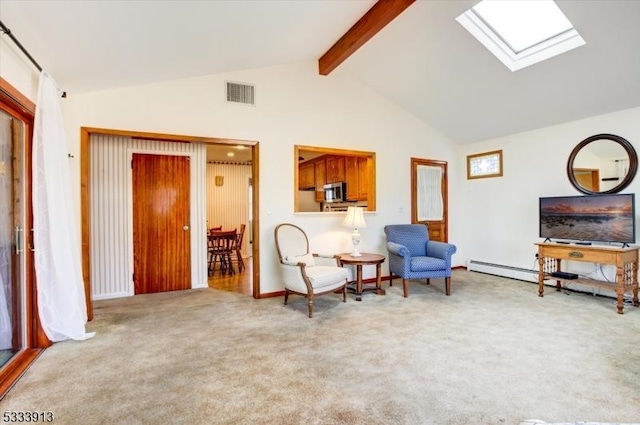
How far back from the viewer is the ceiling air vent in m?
3.96

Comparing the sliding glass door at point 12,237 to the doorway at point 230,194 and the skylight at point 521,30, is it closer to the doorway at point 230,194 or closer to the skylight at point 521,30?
the skylight at point 521,30

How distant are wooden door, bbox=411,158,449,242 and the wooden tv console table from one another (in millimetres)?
1744

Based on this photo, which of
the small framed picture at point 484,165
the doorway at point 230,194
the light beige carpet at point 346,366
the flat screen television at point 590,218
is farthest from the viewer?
the doorway at point 230,194

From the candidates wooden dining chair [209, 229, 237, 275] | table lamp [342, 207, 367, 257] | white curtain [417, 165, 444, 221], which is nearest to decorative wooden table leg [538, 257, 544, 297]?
white curtain [417, 165, 444, 221]

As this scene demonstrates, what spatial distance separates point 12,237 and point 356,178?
15.3 feet

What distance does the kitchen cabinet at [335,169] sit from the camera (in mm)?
6277

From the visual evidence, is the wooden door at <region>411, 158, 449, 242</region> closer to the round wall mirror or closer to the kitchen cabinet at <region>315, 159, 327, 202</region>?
the round wall mirror

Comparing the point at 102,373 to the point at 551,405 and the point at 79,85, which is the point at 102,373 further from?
the point at 551,405

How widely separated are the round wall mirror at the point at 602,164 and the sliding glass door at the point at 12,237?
6.06 meters

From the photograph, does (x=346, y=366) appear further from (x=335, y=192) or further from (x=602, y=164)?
(x=335, y=192)

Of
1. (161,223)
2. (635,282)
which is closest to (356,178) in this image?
(161,223)

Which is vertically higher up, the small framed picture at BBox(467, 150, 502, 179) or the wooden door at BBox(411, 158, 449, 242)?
the small framed picture at BBox(467, 150, 502, 179)

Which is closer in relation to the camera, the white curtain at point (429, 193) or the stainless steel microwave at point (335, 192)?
the white curtain at point (429, 193)

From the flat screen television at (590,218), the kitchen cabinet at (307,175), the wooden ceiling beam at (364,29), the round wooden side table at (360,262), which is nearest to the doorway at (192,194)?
the round wooden side table at (360,262)
